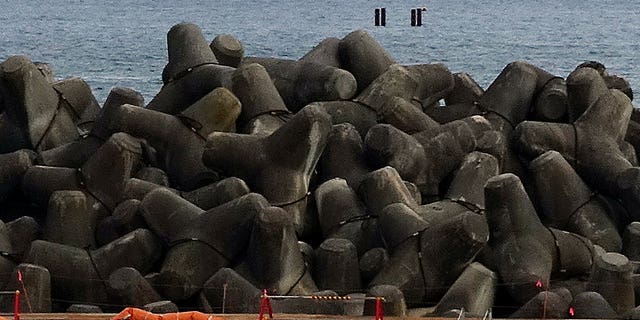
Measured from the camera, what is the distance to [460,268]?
421 inches

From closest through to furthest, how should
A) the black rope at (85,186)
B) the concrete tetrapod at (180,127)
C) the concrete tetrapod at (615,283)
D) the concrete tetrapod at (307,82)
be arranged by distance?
the concrete tetrapod at (615,283) → the black rope at (85,186) → the concrete tetrapod at (180,127) → the concrete tetrapod at (307,82)

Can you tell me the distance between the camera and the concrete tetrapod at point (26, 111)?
43.6 ft

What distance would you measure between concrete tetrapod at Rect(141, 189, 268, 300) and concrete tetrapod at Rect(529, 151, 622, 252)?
245cm

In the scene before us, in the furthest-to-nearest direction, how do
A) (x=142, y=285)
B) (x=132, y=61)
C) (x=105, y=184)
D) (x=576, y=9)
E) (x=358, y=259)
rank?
(x=576, y=9) → (x=132, y=61) → (x=105, y=184) → (x=358, y=259) → (x=142, y=285)

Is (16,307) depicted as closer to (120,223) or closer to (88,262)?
(88,262)

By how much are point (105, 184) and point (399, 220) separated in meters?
2.62

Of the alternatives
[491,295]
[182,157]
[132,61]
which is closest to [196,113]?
[182,157]

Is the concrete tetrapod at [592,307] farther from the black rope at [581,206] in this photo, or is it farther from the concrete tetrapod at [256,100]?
the concrete tetrapod at [256,100]

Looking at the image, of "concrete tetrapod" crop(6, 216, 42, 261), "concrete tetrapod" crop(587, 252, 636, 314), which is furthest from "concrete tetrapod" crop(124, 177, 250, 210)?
"concrete tetrapod" crop(587, 252, 636, 314)

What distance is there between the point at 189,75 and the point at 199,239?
311 centimetres

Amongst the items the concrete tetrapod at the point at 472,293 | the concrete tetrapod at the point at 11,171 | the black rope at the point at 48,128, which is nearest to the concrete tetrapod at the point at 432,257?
the concrete tetrapod at the point at 472,293

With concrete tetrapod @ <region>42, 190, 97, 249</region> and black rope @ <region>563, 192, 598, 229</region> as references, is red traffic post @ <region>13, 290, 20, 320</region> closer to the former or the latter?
concrete tetrapod @ <region>42, 190, 97, 249</region>

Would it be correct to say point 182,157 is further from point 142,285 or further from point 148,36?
point 148,36

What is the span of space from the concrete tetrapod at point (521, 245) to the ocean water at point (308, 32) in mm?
25183
